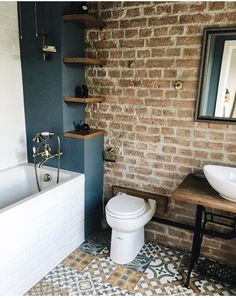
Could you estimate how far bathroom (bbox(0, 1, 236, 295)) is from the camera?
198 cm

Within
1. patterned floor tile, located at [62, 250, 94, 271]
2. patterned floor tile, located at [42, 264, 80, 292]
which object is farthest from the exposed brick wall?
patterned floor tile, located at [42, 264, 80, 292]

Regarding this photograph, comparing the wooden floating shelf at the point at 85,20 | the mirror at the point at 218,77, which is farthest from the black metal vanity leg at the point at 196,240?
the wooden floating shelf at the point at 85,20

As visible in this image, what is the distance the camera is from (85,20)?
2.08 metres

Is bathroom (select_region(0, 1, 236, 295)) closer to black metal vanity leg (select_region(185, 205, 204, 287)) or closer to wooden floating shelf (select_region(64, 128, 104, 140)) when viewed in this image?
wooden floating shelf (select_region(64, 128, 104, 140))

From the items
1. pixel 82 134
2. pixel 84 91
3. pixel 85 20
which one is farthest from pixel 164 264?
pixel 85 20

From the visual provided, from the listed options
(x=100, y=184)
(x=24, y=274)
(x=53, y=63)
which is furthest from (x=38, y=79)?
(x=24, y=274)

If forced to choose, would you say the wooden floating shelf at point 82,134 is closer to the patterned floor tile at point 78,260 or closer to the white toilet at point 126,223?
the white toilet at point 126,223

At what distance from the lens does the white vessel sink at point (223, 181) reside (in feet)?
5.08

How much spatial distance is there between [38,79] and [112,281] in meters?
1.80

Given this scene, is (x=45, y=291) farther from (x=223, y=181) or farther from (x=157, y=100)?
(x=157, y=100)

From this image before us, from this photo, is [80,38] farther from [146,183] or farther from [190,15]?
[146,183]

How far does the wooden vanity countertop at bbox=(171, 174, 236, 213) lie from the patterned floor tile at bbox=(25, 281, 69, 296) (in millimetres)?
1057

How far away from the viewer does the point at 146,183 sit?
2377mm

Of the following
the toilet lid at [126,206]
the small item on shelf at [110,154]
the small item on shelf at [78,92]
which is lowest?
the toilet lid at [126,206]
